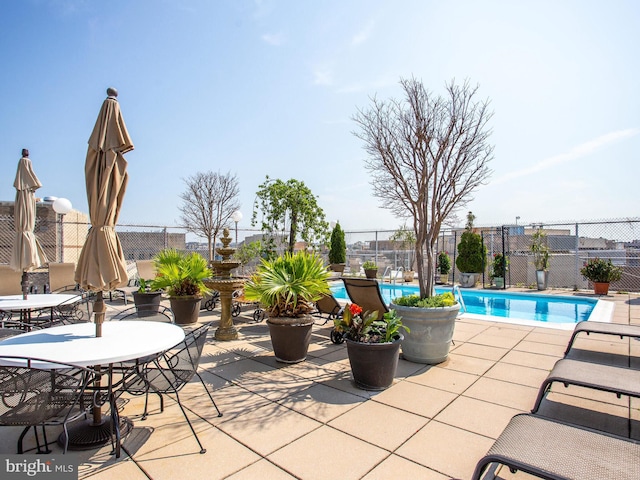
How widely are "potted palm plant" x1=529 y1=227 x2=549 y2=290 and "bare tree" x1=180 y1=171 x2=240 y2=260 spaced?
1125 cm

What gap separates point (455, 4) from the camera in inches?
202

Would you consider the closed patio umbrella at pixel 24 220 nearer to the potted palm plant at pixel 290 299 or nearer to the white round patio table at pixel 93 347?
the white round patio table at pixel 93 347

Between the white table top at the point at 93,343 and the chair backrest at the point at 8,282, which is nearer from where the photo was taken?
the white table top at the point at 93,343

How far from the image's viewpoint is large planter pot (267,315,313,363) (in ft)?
13.1

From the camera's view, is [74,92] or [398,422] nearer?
[398,422]

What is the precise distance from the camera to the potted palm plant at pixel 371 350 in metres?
3.22

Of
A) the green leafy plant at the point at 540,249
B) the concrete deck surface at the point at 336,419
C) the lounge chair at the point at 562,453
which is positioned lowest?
the concrete deck surface at the point at 336,419

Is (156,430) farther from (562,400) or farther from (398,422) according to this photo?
(562,400)

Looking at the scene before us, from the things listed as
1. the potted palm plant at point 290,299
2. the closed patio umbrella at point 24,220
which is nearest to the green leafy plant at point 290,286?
the potted palm plant at point 290,299

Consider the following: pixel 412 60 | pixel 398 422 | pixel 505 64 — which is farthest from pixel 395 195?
pixel 398 422

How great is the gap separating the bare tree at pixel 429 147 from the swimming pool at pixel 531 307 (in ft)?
9.65

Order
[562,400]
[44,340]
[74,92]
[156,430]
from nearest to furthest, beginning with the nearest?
[44,340] → [156,430] → [562,400] → [74,92]

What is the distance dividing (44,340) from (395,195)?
13.4 feet

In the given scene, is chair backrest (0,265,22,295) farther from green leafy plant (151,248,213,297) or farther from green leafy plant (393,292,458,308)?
green leafy plant (393,292,458,308)
